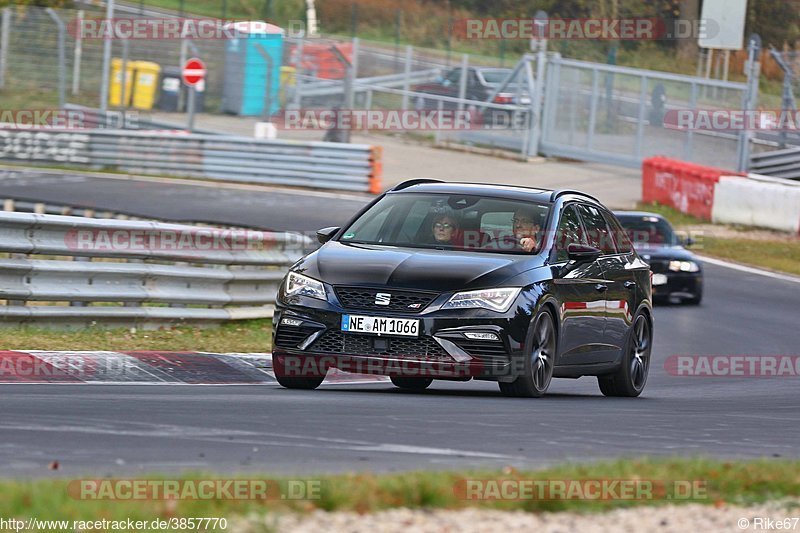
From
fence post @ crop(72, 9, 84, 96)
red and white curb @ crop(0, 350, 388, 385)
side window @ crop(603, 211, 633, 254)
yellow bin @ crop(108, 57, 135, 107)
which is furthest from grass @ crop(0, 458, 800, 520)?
yellow bin @ crop(108, 57, 135, 107)

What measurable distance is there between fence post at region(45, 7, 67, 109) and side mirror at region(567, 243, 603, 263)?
2749cm

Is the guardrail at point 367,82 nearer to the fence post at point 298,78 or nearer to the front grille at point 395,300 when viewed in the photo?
the fence post at point 298,78

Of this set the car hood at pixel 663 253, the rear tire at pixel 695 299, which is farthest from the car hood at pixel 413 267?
the rear tire at pixel 695 299

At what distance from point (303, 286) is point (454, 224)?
134 centimetres

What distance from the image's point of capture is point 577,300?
11.1m

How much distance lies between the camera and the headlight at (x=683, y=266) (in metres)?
20.8

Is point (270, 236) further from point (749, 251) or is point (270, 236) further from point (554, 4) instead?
point (554, 4)

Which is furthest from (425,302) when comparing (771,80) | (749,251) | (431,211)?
(771,80)

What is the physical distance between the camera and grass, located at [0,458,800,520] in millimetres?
5410

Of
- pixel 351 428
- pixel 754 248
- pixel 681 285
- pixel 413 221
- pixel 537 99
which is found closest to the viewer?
pixel 351 428

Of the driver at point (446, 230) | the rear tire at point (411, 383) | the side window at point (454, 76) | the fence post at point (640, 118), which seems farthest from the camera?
the side window at point (454, 76)

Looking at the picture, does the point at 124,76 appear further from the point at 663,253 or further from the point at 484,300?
the point at 484,300

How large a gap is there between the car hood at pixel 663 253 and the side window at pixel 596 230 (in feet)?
28.5

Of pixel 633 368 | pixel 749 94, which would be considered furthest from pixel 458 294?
pixel 749 94
